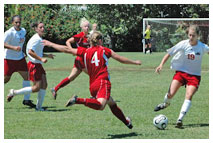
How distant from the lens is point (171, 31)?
116ft

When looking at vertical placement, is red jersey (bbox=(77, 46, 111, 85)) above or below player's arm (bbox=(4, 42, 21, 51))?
above

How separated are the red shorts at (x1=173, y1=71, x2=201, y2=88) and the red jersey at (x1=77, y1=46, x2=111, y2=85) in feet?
6.57

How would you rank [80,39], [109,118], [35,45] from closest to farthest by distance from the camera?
[109,118] < [35,45] < [80,39]

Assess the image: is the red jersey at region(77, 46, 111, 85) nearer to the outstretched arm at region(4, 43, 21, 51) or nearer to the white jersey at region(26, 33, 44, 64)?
the white jersey at region(26, 33, 44, 64)

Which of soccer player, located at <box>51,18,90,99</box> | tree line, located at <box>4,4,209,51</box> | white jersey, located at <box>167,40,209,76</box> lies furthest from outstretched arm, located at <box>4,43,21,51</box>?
tree line, located at <box>4,4,209,51</box>

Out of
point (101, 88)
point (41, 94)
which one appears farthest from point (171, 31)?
point (101, 88)

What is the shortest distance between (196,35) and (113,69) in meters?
13.5

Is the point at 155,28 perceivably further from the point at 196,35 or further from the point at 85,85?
the point at 196,35

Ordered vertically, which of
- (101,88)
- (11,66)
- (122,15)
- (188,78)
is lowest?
(122,15)

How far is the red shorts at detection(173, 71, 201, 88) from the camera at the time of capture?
354 inches

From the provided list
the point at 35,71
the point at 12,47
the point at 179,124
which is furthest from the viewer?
the point at 12,47

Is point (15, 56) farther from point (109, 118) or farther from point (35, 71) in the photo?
point (109, 118)

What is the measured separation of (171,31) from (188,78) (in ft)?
87.9
